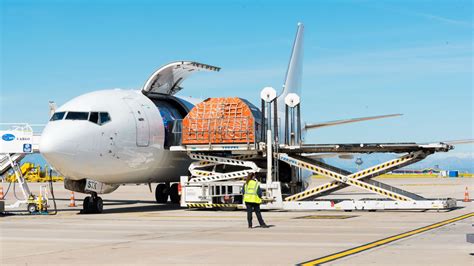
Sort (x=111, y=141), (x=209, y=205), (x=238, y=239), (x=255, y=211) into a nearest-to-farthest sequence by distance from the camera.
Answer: (x=238, y=239), (x=255, y=211), (x=111, y=141), (x=209, y=205)

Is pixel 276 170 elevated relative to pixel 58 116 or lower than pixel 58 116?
lower

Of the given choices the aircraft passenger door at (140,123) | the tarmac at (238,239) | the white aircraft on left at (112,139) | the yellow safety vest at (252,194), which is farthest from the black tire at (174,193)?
the yellow safety vest at (252,194)

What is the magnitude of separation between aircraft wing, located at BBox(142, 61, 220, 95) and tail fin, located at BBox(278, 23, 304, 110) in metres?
8.13

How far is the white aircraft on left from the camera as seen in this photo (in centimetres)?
2606

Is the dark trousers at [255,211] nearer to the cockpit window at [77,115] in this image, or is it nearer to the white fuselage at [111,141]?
the white fuselage at [111,141]

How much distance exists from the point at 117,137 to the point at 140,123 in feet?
4.75

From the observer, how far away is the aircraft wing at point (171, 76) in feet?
103

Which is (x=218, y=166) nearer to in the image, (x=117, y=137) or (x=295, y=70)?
(x=117, y=137)

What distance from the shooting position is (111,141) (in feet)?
88.6

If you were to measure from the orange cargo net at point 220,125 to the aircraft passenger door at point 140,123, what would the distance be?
76.0 inches

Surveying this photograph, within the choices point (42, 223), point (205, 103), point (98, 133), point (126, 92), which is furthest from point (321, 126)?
point (42, 223)

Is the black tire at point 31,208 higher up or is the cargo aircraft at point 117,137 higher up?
the cargo aircraft at point 117,137

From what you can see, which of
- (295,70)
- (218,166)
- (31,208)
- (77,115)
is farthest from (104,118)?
(295,70)

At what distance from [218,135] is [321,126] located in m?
11.5
